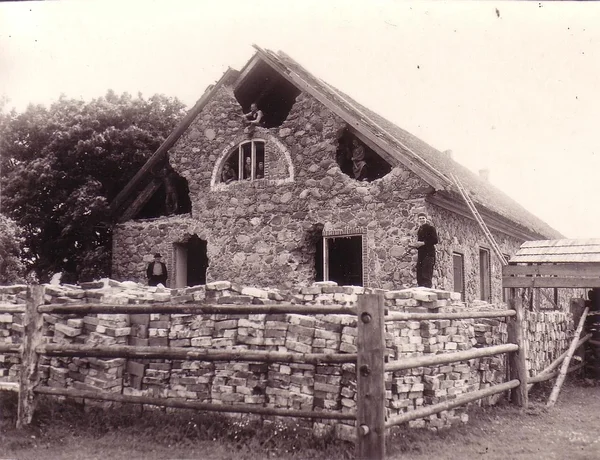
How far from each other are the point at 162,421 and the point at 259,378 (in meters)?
1.16

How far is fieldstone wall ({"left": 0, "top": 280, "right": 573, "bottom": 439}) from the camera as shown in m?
6.83

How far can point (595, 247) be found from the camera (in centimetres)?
1142

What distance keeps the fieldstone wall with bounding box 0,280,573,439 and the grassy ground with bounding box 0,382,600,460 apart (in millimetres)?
367

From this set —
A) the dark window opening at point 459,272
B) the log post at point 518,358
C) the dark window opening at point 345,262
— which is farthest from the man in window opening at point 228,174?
the log post at point 518,358

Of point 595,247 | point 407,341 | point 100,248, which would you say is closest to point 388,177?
point 595,247

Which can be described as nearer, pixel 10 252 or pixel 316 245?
pixel 316 245

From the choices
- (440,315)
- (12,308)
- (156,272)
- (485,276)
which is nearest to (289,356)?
(440,315)

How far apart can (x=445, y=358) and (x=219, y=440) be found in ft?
8.57

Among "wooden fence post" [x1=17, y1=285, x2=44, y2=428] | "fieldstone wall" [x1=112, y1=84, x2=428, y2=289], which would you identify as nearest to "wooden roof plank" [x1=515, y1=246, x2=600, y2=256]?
"fieldstone wall" [x1=112, y1=84, x2=428, y2=289]

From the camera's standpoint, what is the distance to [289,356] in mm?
5977

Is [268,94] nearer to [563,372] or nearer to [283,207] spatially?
[283,207]

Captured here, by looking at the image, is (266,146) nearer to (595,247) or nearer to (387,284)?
(387,284)

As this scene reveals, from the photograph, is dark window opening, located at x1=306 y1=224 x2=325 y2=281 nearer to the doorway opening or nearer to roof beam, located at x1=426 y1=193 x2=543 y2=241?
roof beam, located at x1=426 y1=193 x2=543 y2=241

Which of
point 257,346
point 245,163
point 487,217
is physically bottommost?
point 257,346
